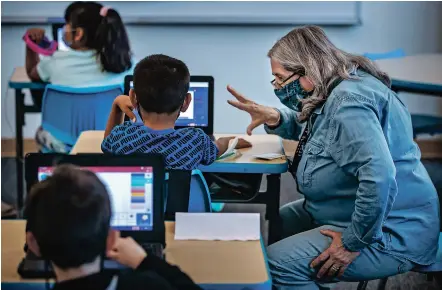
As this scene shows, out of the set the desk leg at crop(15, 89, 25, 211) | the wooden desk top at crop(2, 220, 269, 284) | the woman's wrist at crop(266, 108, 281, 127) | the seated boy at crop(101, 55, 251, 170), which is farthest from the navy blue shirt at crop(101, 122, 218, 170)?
the desk leg at crop(15, 89, 25, 211)

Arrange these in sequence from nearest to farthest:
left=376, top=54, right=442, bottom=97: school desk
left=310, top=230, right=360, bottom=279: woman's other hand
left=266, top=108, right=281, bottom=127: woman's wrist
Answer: left=310, top=230, right=360, bottom=279: woman's other hand < left=266, top=108, right=281, bottom=127: woman's wrist < left=376, top=54, right=442, bottom=97: school desk

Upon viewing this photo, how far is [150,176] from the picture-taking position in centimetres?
172

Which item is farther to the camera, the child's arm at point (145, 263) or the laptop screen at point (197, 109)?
the laptop screen at point (197, 109)

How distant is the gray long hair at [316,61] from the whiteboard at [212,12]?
2486 millimetres

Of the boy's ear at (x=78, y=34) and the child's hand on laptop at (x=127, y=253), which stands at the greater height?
the boy's ear at (x=78, y=34)

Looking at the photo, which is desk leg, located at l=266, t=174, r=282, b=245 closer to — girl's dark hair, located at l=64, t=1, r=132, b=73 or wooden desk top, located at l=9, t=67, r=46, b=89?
girl's dark hair, located at l=64, t=1, r=132, b=73

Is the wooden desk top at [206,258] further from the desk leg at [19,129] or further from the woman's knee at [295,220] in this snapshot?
the desk leg at [19,129]

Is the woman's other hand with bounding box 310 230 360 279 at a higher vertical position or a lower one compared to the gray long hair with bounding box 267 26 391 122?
lower

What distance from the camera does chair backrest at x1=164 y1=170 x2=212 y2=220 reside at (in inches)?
81.7

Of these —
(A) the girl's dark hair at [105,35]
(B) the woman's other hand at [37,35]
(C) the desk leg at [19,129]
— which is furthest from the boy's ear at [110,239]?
(B) the woman's other hand at [37,35]

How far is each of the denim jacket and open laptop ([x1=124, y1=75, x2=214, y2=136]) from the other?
27.6 inches

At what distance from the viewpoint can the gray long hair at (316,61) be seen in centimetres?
218

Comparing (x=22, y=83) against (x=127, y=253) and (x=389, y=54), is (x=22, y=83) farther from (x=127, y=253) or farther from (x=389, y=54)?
(x=127, y=253)

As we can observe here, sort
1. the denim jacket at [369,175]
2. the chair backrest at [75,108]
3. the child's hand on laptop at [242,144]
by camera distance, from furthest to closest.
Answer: the chair backrest at [75,108]
the child's hand on laptop at [242,144]
the denim jacket at [369,175]
